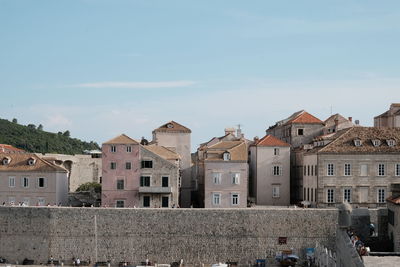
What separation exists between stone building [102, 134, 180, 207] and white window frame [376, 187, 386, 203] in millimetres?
14933

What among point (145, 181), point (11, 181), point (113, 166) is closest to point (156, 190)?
point (145, 181)

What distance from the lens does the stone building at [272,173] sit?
6141cm

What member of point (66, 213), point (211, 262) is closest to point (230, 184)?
point (211, 262)

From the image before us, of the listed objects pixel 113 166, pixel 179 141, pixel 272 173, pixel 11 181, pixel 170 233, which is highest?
pixel 179 141

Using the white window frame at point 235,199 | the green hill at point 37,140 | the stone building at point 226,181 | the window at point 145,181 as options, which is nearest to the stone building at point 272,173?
the stone building at point 226,181

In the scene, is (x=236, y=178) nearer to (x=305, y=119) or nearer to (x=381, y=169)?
(x=381, y=169)

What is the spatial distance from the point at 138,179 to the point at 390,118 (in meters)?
24.7

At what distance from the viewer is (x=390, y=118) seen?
69.2 meters

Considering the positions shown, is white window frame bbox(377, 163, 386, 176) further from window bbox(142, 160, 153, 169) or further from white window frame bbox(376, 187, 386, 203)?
window bbox(142, 160, 153, 169)

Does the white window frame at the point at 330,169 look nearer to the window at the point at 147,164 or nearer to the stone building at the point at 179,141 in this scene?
the window at the point at 147,164

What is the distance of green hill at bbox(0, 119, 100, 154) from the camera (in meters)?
119

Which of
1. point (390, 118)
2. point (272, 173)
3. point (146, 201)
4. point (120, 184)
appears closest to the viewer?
point (146, 201)

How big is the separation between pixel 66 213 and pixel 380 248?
67.4ft

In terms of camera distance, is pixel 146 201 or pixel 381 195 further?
pixel 146 201
